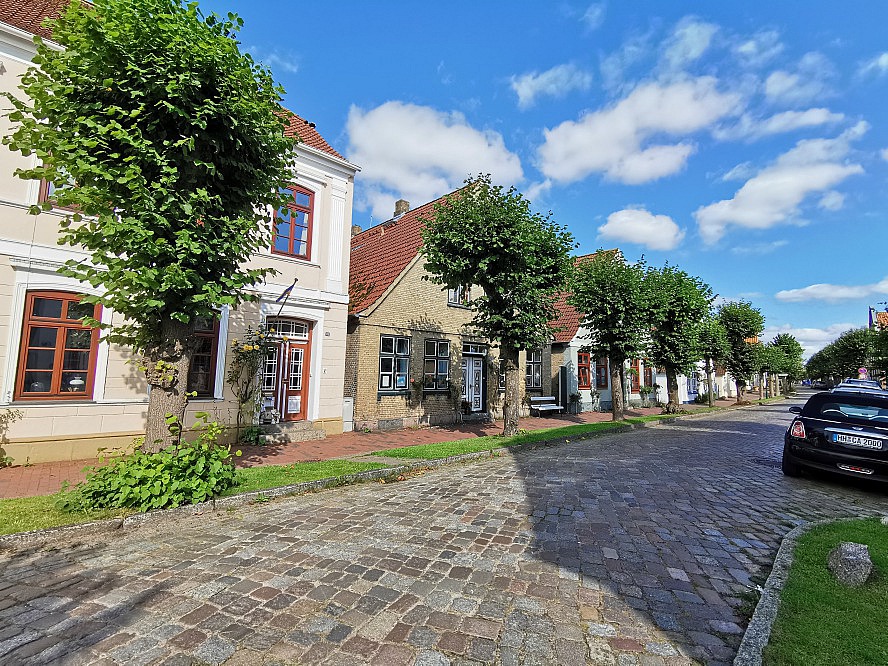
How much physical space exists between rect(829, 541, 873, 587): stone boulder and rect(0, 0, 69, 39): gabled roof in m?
14.2

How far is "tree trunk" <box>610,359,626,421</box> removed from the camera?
1801cm

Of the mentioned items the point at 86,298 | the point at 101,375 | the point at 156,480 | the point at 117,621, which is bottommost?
the point at 117,621

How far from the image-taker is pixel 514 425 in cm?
1262

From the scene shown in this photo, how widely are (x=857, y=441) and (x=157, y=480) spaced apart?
10864 millimetres

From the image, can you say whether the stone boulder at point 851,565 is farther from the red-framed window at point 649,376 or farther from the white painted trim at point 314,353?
the red-framed window at point 649,376

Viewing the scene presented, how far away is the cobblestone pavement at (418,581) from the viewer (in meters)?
2.95

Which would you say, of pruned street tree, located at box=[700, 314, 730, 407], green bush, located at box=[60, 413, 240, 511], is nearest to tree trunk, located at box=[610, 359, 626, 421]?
pruned street tree, located at box=[700, 314, 730, 407]

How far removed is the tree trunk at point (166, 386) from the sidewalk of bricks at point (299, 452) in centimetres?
87

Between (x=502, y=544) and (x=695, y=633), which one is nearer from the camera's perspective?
(x=695, y=633)

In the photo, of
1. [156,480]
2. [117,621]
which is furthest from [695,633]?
[156,480]

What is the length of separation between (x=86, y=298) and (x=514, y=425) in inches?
403

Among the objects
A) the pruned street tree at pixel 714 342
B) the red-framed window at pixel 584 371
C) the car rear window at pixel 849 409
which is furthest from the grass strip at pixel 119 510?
the pruned street tree at pixel 714 342

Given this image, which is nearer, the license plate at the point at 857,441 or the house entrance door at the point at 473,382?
the license plate at the point at 857,441

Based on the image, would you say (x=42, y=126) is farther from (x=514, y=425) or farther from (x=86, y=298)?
(x=514, y=425)
